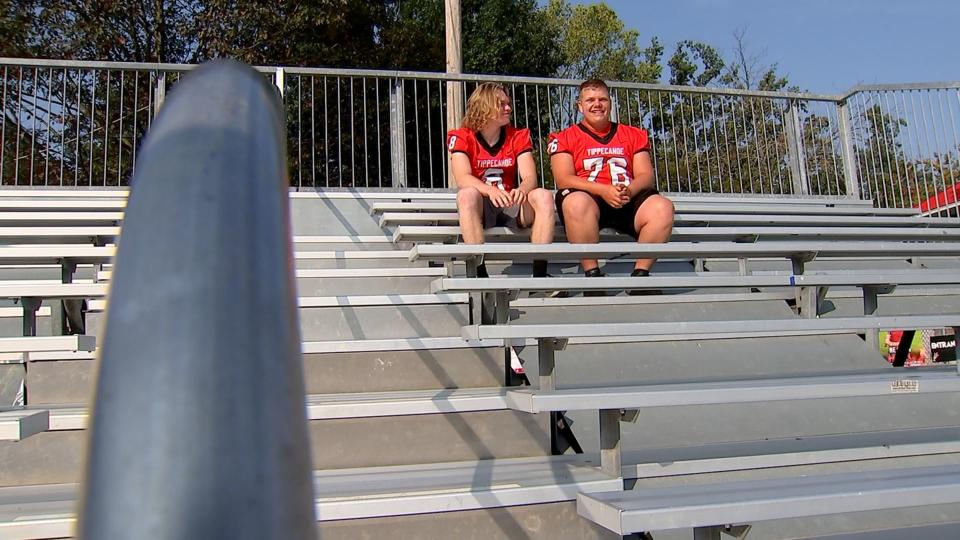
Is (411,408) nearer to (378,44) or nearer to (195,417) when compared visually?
(195,417)

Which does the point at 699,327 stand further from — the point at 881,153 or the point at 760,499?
the point at 881,153

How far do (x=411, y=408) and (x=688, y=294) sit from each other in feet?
5.63

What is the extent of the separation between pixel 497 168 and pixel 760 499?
2.45m

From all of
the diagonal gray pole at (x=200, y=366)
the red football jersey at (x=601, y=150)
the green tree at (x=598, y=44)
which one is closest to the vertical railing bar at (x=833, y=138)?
the red football jersey at (x=601, y=150)

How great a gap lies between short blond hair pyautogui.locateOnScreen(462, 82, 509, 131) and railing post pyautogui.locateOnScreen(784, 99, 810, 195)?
312cm

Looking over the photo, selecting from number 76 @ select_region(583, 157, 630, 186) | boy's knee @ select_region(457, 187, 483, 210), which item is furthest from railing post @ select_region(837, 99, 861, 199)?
boy's knee @ select_region(457, 187, 483, 210)

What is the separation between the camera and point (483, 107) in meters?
3.77

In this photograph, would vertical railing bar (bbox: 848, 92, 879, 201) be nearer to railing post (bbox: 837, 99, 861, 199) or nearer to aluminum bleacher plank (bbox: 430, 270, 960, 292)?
railing post (bbox: 837, 99, 861, 199)

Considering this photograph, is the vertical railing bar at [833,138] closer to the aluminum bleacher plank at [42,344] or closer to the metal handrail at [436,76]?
the metal handrail at [436,76]

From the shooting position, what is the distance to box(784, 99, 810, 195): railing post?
594cm

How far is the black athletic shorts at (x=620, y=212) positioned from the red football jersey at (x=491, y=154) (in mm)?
351

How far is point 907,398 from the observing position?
278 cm

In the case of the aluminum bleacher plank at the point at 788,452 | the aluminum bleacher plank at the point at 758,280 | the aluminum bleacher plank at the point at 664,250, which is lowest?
the aluminum bleacher plank at the point at 788,452

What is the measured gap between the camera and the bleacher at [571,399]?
5.74 feet
